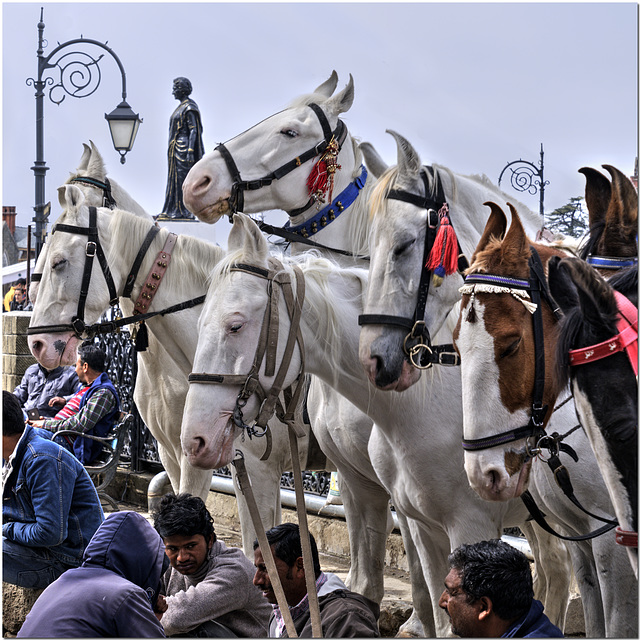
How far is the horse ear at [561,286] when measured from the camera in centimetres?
240

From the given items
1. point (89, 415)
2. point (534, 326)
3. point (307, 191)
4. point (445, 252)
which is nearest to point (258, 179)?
point (307, 191)

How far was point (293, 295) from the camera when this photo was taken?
146 inches

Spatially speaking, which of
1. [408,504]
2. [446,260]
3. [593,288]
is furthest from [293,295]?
[593,288]

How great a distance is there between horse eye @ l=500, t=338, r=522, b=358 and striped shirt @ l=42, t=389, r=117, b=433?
16.9 ft

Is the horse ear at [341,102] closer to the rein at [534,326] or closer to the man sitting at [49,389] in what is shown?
the rein at [534,326]

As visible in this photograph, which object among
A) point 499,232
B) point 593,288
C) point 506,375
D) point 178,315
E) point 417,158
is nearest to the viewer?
point 593,288

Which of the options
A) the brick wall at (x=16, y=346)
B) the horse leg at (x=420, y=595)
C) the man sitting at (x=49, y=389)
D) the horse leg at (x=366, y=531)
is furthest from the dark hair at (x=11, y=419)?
the brick wall at (x=16, y=346)

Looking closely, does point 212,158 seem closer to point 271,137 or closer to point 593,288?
point 271,137

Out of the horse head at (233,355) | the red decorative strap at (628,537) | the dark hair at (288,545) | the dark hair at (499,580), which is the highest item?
the horse head at (233,355)

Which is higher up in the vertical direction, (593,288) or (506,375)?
(593,288)

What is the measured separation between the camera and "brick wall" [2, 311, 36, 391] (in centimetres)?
1092

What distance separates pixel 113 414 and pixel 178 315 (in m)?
2.83

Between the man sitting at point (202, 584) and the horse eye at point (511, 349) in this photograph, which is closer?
the horse eye at point (511, 349)

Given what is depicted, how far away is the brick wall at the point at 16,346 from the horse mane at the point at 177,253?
625cm
